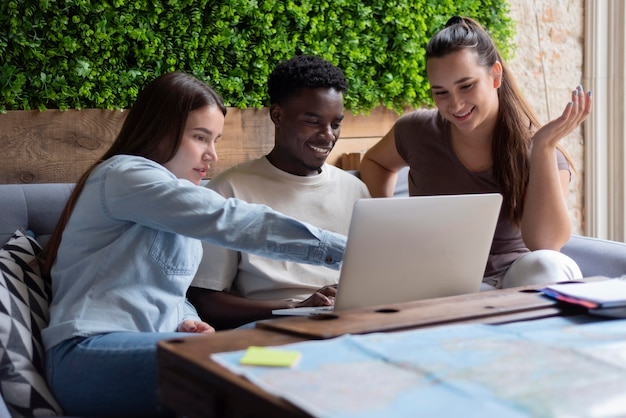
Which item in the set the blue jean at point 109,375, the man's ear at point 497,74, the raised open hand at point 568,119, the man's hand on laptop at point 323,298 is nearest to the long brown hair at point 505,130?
the man's ear at point 497,74

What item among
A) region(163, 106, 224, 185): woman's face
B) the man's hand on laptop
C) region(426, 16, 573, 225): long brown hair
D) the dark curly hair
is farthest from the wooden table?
the dark curly hair

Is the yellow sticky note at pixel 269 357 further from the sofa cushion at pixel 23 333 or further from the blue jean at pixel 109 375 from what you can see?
the sofa cushion at pixel 23 333

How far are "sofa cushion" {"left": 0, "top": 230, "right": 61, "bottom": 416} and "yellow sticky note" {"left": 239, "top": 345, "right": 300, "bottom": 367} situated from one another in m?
0.68

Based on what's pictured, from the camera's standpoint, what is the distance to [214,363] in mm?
Answer: 1075

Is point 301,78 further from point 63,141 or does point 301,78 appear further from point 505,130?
point 63,141

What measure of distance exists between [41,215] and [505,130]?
1.36 m

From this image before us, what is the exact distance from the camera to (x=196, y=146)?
1.90 m

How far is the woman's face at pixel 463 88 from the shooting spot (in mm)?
2322

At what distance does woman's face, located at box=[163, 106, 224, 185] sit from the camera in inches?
74.2

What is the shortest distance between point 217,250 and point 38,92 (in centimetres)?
78

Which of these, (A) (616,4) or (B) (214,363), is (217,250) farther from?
(A) (616,4)

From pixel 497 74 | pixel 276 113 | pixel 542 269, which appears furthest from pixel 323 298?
pixel 497 74

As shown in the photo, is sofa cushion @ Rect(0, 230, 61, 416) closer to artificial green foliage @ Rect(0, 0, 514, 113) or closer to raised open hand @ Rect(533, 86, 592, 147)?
artificial green foliage @ Rect(0, 0, 514, 113)

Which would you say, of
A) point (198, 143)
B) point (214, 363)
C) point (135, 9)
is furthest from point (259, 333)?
point (135, 9)
